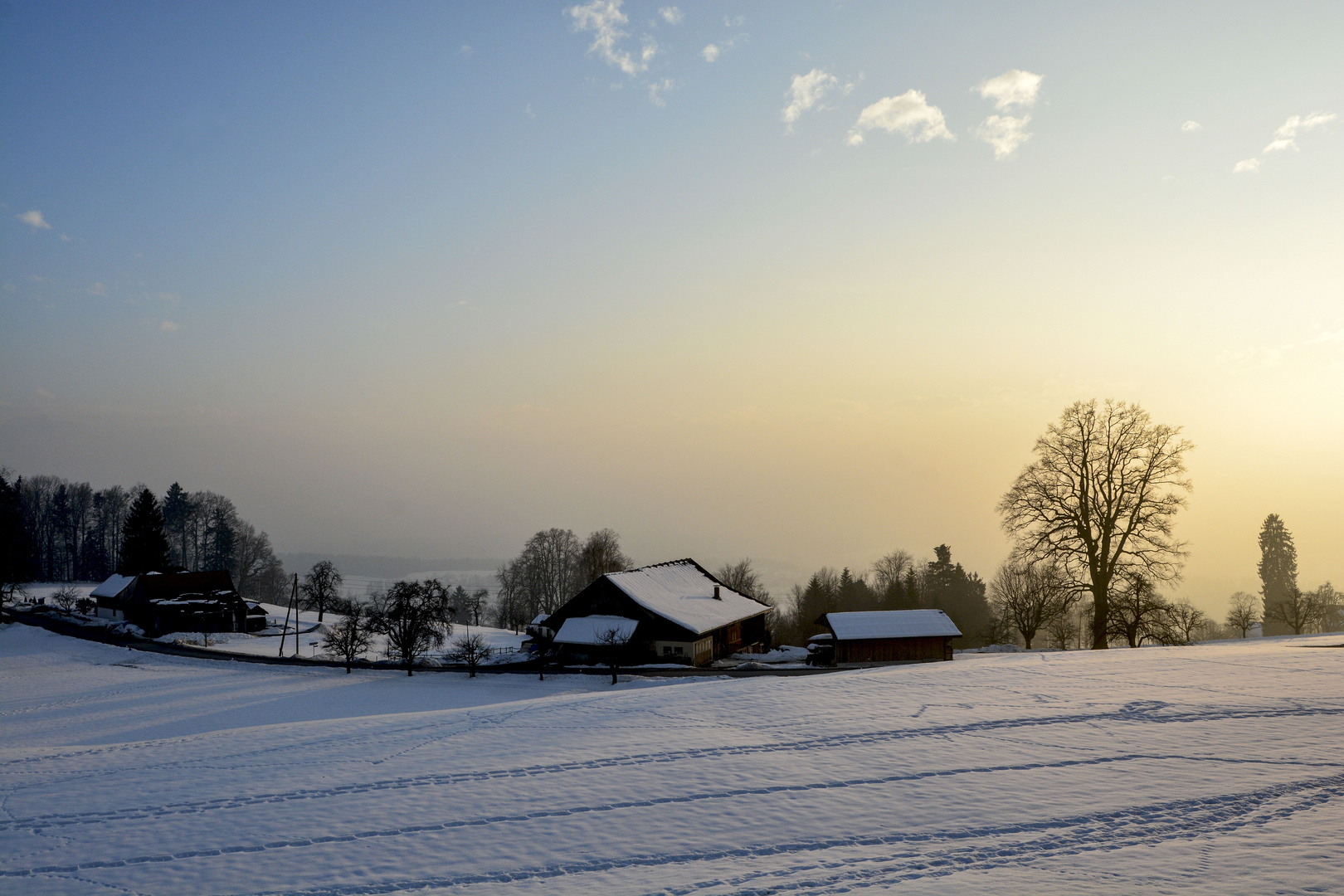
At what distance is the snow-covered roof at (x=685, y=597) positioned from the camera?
159 ft

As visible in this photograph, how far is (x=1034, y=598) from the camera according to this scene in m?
48.5

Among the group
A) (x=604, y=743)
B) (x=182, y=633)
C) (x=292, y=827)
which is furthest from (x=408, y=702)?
(x=182, y=633)

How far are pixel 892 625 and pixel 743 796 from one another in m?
33.6

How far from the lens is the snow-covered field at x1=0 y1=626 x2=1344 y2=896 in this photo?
1214 cm

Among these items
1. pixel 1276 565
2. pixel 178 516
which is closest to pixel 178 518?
pixel 178 516

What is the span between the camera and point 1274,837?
12453 millimetres

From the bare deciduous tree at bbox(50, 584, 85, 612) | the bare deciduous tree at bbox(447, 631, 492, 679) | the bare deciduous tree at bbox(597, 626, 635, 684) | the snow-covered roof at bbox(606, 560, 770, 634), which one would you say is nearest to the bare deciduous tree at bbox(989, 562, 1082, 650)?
the snow-covered roof at bbox(606, 560, 770, 634)

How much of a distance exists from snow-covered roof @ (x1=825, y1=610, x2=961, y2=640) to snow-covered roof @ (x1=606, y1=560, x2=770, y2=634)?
29.0 feet

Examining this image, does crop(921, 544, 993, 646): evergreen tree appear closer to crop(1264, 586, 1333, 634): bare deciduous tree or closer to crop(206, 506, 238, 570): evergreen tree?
crop(1264, 586, 1333, 634): bare deciduous tree

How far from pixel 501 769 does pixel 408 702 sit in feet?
67.8

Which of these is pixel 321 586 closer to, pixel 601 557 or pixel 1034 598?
pixel 601 557

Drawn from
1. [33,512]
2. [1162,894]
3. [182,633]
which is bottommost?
[182,633]

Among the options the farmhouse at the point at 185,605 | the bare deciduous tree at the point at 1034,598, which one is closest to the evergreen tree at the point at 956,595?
the bare deciduous tree at the point at 1034,598

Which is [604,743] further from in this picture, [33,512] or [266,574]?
[33,512]
